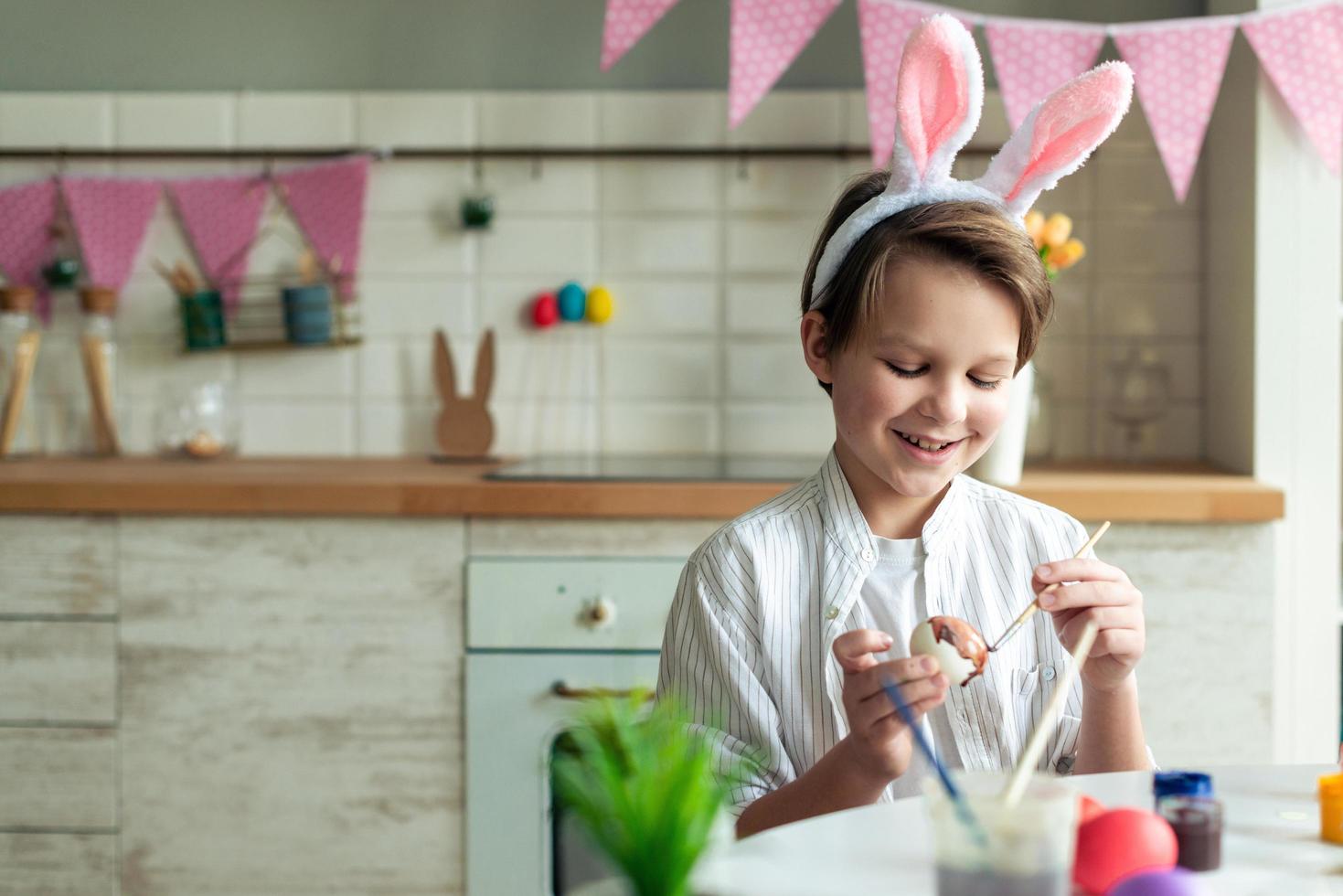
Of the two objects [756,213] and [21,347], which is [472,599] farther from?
[21,347]

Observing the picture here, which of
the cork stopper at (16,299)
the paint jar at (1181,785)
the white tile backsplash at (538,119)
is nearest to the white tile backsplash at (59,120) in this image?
the cork stopper at (16,299)

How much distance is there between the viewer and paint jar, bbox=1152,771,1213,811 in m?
0.77

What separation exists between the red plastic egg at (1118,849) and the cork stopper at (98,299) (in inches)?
84.2

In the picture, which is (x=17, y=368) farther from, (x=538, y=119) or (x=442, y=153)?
(x=538, y=119)

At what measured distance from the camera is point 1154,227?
236cm

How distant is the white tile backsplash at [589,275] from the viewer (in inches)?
93.5

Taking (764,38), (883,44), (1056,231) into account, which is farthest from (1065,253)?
(764,38)

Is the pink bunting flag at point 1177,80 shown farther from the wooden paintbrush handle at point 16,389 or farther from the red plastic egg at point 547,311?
the wooden paintbrush handle at point 16,389

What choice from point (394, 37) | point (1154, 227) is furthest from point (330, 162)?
point (1154, 227)

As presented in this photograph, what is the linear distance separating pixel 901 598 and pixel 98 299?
5.93ft

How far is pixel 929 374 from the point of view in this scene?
39.2 inches

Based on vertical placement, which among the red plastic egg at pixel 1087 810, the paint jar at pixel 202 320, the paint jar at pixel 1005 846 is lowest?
the red plastic egg at pixel 1087 810

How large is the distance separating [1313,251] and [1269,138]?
0.18 metres

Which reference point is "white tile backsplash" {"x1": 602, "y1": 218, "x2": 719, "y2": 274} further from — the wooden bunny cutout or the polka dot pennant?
the polka dot pennant
